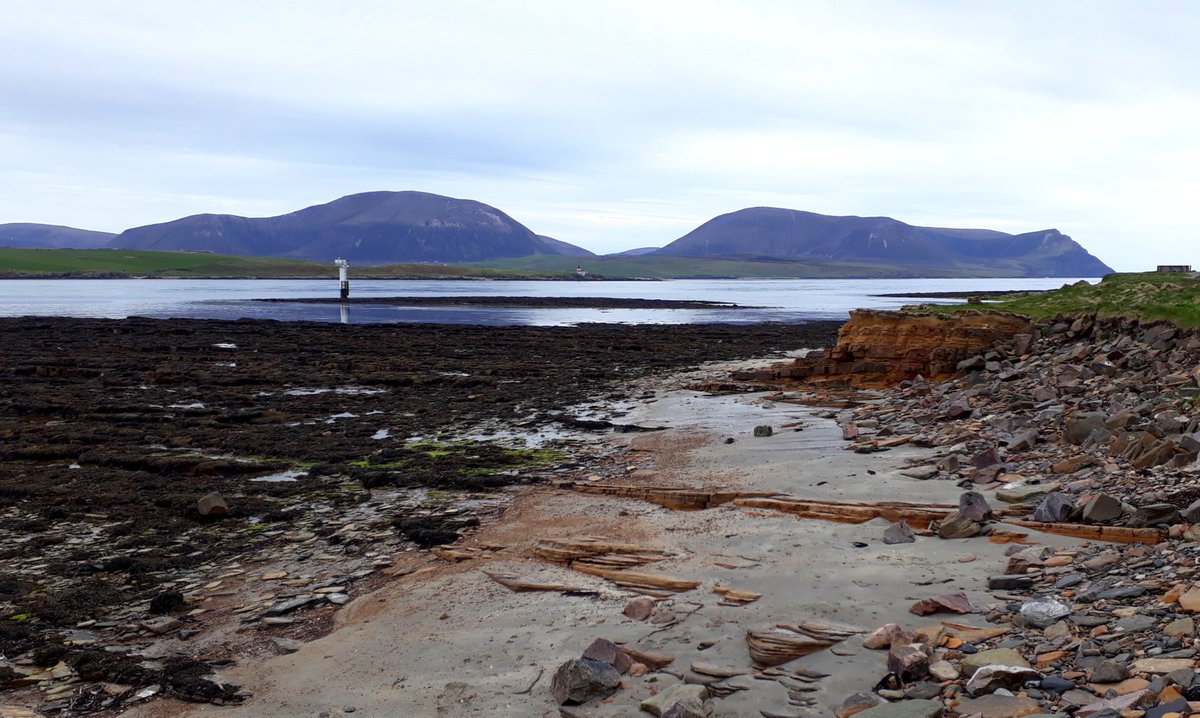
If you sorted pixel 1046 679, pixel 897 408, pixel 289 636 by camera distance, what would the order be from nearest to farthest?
pixel 1046 679, pixel 289 636, pixel 897 408

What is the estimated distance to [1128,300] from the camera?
22703 millimetres

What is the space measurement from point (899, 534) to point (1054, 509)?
5.47 ft

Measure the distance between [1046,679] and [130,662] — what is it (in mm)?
7535

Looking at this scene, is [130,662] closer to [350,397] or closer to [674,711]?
[674,711]

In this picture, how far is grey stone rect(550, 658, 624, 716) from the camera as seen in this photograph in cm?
678

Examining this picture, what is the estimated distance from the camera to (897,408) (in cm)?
2112

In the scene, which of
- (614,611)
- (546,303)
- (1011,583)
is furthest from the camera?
(546,303)

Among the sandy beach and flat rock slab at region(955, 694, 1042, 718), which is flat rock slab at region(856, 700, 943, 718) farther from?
the sandy beach

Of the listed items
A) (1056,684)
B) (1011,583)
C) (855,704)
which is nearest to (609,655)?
(855,704)

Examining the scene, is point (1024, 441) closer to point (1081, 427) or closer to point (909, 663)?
point (1081, 427)

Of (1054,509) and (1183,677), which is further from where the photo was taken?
(1054,509)

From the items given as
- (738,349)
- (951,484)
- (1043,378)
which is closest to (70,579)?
(951,484)

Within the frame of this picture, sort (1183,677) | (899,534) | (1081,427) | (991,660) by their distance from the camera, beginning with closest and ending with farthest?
(1183,677)
(991,660)
(899,534)
(1081,427)

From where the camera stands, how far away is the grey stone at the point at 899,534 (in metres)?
10.2
